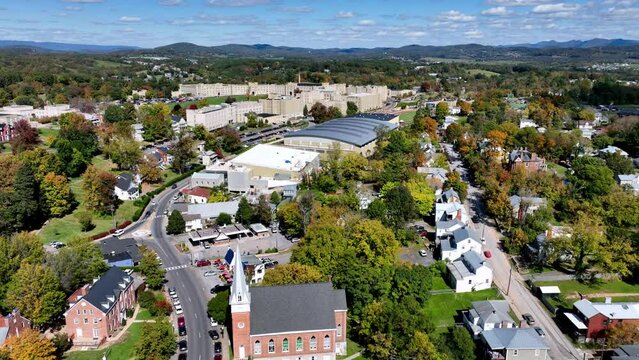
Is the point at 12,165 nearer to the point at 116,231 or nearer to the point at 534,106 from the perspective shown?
the point at 116,231

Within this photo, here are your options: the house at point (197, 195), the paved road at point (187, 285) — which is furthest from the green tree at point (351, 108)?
the paved road at point (187, 285)

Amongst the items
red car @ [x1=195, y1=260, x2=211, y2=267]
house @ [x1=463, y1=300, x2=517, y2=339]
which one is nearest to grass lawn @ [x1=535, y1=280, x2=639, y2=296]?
house @ [x1=463, y1=300, x2=517, y2=339]

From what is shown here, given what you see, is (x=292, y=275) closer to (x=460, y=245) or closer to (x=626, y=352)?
(x=460, y=245)

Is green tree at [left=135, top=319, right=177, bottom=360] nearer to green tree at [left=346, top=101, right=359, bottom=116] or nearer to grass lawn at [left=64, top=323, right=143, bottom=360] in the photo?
grass lawn at [left=64, top=323, right=143, bottom=360]

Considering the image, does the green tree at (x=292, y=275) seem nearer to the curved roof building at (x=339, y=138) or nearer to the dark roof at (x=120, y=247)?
the dark roof at (x=120, y=247)

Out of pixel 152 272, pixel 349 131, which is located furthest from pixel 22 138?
pixel 349 131

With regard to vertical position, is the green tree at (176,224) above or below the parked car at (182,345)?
above
